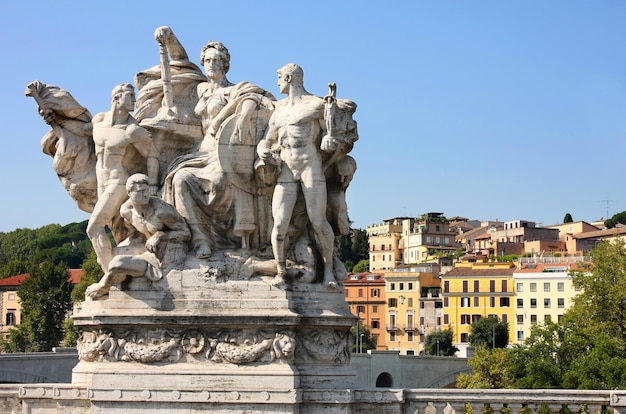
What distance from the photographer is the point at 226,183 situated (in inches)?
670

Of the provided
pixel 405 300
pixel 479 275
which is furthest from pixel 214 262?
pixel 405 300

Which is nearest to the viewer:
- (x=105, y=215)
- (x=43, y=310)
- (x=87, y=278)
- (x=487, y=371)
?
(x=105, y=215)

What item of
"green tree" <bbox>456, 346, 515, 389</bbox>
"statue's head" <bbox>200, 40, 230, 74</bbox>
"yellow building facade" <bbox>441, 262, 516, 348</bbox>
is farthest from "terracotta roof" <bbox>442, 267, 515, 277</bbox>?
"statue's head" <bbox>200, 40, 230, 74</bbox>

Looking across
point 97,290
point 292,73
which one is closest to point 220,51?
point 292,73

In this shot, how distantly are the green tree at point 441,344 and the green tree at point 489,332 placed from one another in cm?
319

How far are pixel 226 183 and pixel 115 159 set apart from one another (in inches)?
71.2

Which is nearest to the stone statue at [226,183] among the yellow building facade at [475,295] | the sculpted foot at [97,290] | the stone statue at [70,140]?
the sculpted foot at [97,290]

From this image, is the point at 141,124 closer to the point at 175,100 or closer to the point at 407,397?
the point at 175,100

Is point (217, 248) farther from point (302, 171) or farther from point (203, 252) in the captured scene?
point (302, 171)

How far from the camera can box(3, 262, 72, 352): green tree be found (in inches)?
2532

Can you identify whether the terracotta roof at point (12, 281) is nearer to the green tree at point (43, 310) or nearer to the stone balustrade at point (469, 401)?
Result: the green tree at point (43, 310)

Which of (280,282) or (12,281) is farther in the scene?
(12,281)

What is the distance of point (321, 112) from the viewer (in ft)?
55.4

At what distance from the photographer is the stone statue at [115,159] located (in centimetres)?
1739
